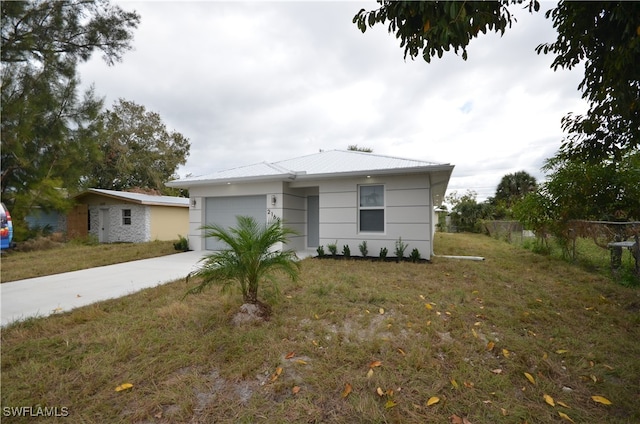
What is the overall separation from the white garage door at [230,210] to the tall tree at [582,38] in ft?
25.5

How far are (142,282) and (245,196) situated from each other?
4.82 meters

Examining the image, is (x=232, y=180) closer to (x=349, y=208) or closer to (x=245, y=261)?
(x=349, y=208)

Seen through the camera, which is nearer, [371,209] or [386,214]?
[386,214]

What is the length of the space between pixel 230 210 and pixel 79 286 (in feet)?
17.1

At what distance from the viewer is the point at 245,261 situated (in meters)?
3.62

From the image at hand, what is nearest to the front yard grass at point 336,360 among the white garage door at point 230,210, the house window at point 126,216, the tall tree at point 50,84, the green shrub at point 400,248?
the tall tree at point 50,84

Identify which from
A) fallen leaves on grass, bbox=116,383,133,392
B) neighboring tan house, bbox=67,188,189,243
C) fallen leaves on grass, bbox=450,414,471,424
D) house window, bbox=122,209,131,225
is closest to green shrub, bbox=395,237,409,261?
fallen leaves on grass, bbox=450,414,471,424

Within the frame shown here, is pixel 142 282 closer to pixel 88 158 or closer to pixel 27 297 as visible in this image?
pixel 27 297

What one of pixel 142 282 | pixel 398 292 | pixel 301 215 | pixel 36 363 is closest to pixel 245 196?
pixel 301 215

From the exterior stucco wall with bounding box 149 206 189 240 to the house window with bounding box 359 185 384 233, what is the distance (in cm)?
1200

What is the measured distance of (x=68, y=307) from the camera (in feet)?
14.7

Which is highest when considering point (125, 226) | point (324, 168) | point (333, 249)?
point (324, 168)

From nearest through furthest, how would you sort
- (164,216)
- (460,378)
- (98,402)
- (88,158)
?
(98,402)
(460,378)
(88,158)
(164,216)

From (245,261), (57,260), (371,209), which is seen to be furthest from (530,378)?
(57,260)
